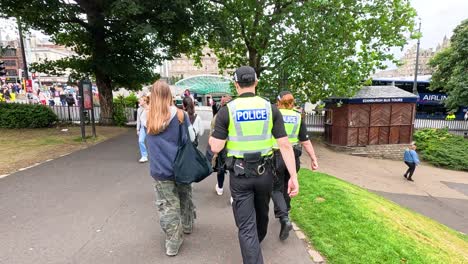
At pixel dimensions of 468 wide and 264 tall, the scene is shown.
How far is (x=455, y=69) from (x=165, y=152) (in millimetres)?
25911

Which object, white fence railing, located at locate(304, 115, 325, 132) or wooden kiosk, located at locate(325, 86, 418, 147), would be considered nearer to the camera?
wooden kiosk, located at locate(325, 86, 418, 147)

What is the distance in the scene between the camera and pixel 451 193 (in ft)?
39.4

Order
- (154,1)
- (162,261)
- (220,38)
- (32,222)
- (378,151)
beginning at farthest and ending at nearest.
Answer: (378,151) → (220,38) → (154,1) → (32,222) → (162,261)

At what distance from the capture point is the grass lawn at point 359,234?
11.5 feet

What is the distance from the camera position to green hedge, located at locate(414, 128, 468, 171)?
55.3 ft

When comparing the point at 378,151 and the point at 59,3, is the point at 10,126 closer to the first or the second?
the point at 59,3

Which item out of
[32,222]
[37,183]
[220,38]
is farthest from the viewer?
[220,38]

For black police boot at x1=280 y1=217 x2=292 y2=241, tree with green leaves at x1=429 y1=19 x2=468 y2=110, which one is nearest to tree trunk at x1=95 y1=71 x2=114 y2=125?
black police boot at x1=280 y1=217 x2=292 y2=241

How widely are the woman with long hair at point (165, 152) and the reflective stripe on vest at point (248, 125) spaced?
814 mm

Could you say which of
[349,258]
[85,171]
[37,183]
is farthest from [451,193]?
[37,183]

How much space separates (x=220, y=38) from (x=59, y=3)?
21.6 ft

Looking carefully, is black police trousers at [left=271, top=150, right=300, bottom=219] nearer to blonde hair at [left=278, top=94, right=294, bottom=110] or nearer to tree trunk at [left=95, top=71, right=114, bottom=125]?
blonde hair at [left=278, top=94, right=294, bottom=110]

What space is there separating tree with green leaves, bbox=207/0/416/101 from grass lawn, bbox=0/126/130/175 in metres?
7.31

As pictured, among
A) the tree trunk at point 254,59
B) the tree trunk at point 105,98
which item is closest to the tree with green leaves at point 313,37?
the tree trunk at point 254,59
